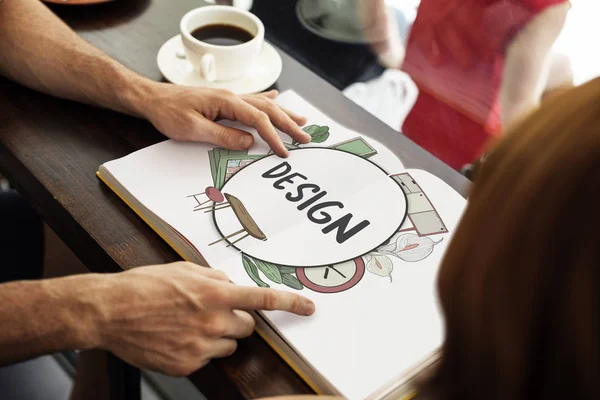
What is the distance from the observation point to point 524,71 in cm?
118

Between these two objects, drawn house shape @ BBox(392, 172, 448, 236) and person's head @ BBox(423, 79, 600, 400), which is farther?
drawn house shape @ BBox(392, 172, 448, 236)

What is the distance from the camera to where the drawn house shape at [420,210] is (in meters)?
0.70

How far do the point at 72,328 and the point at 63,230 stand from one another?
14 centimetres

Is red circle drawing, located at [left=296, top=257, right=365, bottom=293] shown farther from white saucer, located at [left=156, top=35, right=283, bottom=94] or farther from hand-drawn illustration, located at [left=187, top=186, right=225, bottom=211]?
white saucer, located at [left=156, top=35, right=283, bottom=94]

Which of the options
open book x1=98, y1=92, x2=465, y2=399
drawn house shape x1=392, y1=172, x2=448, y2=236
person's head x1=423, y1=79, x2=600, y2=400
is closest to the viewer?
person's head x1=423, y1=79, x2=600, y2=400

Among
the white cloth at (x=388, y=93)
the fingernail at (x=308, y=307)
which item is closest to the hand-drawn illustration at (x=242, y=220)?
the fingernail at (x=308, y=307)

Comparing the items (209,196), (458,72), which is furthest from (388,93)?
(209,196)

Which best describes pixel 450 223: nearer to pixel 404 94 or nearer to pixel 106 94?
pixel 106 94

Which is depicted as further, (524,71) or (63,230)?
(524,71)

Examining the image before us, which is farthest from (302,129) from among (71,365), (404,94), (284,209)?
(404,94)

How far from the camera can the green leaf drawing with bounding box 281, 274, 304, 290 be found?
0.62 m

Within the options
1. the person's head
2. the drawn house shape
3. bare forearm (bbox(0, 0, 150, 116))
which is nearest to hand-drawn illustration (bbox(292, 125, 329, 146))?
the drawn house shape

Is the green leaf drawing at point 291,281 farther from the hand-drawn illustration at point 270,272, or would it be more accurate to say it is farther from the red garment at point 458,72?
the red garment at point 458,72

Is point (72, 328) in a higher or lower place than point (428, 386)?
lower
